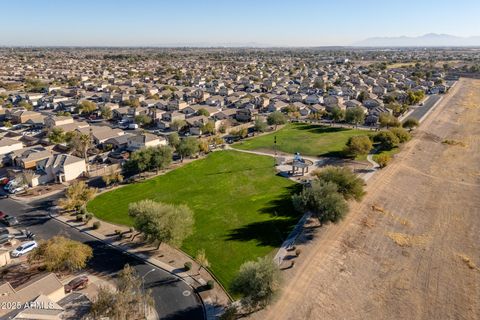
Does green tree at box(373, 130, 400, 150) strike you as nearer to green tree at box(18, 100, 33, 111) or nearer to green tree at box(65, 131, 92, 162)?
green tree at box(65, 131, 92, 162)

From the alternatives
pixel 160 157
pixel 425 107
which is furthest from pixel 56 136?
pixel 425 107

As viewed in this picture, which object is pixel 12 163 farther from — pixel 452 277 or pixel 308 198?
pixel 452 277

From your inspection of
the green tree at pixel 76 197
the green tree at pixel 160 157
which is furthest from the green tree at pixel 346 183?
the green tree at pixel 76 197

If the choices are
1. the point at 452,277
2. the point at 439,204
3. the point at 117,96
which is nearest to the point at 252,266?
the point at 452,277

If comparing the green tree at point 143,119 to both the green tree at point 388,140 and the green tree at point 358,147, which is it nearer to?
the green tree at point 358,147

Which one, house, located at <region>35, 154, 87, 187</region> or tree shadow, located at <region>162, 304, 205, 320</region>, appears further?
house, located at <region>35, 154, 87, 187</region>

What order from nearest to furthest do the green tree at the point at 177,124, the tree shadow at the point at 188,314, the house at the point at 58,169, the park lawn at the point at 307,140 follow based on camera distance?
the tree shadow at the point at 188,314
the house at the point at 58,169
the park lawn at the point at 307,140
the green tree at the point at 177,124

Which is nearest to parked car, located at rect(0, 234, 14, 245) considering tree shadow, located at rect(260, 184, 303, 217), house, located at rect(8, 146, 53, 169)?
house, located at rect(8, 146, 53, 169)

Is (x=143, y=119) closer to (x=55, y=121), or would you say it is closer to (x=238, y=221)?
(x=55, y=121)
